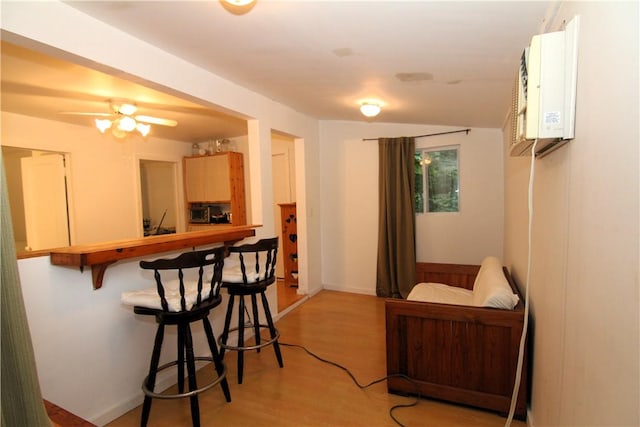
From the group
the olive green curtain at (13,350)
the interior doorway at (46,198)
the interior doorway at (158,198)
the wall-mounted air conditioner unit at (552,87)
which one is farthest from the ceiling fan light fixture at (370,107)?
the interior doorway at (158,198)

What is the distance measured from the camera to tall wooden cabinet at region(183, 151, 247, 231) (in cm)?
482

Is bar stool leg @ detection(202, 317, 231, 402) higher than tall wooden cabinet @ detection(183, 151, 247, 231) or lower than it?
lower

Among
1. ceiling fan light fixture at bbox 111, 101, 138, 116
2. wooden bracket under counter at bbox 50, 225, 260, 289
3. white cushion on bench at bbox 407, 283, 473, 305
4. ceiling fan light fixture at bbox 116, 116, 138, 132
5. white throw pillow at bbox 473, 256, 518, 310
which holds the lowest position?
white cushion on bench at bbox 407, 283, 473, 305

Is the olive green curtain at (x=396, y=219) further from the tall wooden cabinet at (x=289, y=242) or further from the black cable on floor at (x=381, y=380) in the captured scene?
the black cable on floor at (x=381, y=380)

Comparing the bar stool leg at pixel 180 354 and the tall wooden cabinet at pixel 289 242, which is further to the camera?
the tall wooden cabinet at pixel 289 242

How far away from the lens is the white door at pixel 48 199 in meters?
3.82

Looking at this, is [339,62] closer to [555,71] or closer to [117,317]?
[555,71]

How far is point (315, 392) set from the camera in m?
2.22

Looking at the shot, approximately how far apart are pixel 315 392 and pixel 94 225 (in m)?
3.60

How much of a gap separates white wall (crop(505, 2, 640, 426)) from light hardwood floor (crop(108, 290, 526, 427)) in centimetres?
79

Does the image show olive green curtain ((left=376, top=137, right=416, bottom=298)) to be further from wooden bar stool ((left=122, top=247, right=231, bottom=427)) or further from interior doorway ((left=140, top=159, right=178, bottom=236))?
interior doorway ((left=140, top=159, right=178, bottom=236))

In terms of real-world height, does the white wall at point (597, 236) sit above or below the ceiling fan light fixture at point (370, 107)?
below

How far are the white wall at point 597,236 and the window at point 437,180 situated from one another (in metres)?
2.73

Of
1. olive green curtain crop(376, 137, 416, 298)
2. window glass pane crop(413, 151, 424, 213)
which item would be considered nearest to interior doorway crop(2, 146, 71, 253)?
olive green curtain crop(376, 137, 416, 298)
